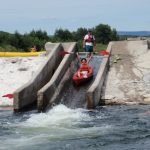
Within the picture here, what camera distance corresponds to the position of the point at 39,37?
56.6 meters

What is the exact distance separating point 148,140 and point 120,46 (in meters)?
13.2

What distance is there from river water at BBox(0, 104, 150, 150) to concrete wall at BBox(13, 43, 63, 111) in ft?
1.92

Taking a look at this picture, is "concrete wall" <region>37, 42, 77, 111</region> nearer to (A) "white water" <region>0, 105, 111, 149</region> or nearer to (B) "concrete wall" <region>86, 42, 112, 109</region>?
(A) "white water" <region>0, 105, 111, 149</region>

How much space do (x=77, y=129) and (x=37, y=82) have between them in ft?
18.5

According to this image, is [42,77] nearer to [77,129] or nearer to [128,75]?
[128,75]

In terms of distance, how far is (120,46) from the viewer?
26719 mm

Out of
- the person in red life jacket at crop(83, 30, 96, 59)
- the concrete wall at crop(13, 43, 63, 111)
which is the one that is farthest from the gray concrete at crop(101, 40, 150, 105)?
the concrete wall at crop(13, 43, 63, 111)

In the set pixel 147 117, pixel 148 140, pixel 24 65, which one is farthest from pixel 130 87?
pixel 148 140

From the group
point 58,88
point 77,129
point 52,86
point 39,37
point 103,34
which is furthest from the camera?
point 103,34

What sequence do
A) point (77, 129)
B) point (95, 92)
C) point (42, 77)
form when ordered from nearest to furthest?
point (77, 129)
point (95, 92)
point (42, 77)

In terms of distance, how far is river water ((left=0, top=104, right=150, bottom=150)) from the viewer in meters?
13.5

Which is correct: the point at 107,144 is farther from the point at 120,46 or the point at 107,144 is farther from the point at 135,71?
the point at 120,46

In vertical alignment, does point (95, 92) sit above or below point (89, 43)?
below

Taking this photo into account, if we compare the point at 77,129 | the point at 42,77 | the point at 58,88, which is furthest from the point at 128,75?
the point at 77,129
